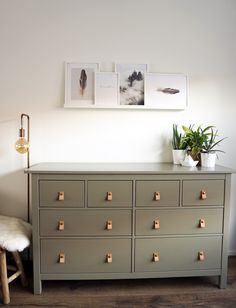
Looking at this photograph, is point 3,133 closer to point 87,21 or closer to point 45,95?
point 45,95

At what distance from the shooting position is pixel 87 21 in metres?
2.15

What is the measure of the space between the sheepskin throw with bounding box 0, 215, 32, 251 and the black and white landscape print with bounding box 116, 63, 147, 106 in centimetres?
137

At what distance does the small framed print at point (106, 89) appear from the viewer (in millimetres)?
2162

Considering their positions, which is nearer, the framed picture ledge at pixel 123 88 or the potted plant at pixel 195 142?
the potted plant at pixel 195 142

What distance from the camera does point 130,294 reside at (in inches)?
72.4

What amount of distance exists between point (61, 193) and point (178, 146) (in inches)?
44.5

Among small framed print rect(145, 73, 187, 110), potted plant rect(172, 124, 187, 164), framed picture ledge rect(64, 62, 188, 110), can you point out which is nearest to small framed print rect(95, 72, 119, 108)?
framed picture ledge rect(64, 62, 188, 110)

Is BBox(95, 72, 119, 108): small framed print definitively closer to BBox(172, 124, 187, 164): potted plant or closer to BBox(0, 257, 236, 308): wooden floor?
BBox(172, 124, 187, 164): potted plant

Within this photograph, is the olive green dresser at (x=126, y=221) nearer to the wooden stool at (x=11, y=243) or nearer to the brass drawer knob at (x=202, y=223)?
the brass drawer knob at (x=202, y=223)

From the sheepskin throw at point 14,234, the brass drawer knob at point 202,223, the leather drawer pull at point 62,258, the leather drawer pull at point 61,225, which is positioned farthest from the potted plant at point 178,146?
the sheepskin throw at point 14,234

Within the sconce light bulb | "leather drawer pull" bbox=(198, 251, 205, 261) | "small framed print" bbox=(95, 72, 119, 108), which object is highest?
"small framed print" bbox=(95, 72, 119, 108)

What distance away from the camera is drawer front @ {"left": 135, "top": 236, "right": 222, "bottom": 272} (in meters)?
1.84

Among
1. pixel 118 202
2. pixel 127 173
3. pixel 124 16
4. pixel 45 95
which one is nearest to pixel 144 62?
pixel 124 16

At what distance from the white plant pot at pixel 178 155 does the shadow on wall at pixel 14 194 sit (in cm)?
140
